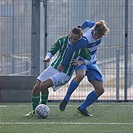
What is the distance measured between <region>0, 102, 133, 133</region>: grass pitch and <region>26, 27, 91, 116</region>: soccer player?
367mm

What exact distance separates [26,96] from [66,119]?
142 inches

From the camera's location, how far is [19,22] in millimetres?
13156

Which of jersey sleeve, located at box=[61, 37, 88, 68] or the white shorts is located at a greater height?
jersey sleeve, located at box=[61, 37, 88, 68]

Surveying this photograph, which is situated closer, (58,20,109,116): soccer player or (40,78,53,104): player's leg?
(40,78,53,104): player's leg

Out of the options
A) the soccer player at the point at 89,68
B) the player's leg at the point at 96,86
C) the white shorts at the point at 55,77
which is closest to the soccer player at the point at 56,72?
the white shorts at the point at 55,77

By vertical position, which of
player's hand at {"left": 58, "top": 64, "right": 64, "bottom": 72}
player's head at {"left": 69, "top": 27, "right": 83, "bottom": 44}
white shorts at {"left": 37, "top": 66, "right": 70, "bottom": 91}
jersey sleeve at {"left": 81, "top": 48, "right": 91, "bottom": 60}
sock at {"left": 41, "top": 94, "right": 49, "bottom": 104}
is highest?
player's head at {"left": 69, "top": 27, "right": 83, "bottom": 44}

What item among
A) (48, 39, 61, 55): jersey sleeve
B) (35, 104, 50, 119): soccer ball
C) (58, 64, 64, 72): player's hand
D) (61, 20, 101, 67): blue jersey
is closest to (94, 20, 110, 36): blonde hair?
(61, 20, 101, 67): blue jersey

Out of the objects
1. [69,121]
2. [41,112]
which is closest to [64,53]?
[41,112]

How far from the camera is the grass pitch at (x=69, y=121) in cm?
765

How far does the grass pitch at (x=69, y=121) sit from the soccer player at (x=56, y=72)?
0.37m

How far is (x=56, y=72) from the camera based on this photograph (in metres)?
9.78

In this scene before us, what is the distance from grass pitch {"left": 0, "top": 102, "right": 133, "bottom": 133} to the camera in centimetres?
765

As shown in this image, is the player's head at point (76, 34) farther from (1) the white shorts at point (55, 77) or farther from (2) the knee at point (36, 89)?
(2) the knee at point (36, 89)

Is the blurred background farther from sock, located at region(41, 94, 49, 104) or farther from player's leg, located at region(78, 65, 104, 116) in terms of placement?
sock, located at region(41, 94, 49, 104)
